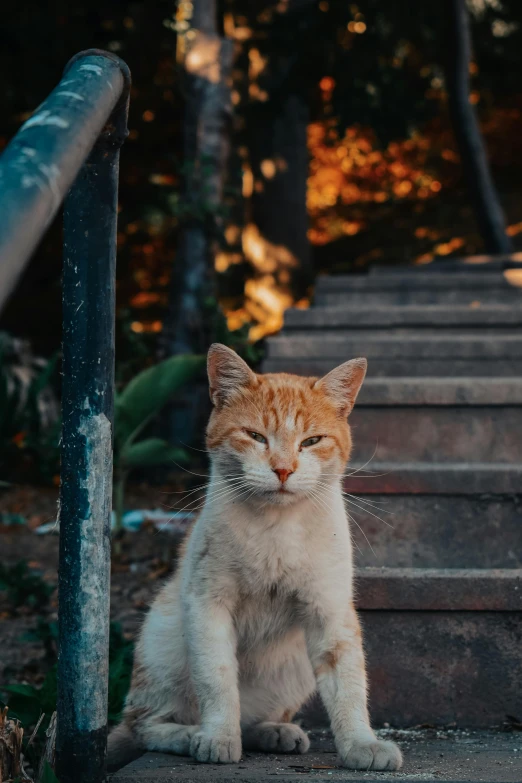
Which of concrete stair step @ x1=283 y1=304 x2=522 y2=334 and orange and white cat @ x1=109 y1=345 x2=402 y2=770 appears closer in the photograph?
orange and white cat @ x1=109 y1=345 x2=402 y2=770

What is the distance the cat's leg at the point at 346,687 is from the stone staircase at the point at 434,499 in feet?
0.92

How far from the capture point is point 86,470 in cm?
177

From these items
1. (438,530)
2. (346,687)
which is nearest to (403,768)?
(346,687)

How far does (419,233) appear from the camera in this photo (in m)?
11.4

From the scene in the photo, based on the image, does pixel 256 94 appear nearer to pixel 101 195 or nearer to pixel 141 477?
pixel 141 477

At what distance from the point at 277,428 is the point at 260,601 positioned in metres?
0.44

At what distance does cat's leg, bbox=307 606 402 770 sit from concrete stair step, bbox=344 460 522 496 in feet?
3.02

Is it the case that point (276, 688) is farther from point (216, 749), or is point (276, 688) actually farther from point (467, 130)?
point (467, 130)

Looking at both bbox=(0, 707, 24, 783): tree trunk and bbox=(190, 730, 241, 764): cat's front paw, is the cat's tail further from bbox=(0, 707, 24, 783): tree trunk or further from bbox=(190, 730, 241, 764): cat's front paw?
bbox=(0, 707, 24, 783): tree trunk

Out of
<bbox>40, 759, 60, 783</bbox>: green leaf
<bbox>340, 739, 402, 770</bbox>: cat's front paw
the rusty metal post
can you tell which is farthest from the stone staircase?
<bbox>40, 759, 60, 783</bbox>: green leaf

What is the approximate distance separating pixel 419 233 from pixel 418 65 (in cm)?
198

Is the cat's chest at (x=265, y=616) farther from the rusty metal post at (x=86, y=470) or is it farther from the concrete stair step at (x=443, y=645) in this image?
the rusty metal post at (x=86, y=470)

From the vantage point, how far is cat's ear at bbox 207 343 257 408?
95.5 inches

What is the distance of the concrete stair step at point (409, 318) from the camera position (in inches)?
194
